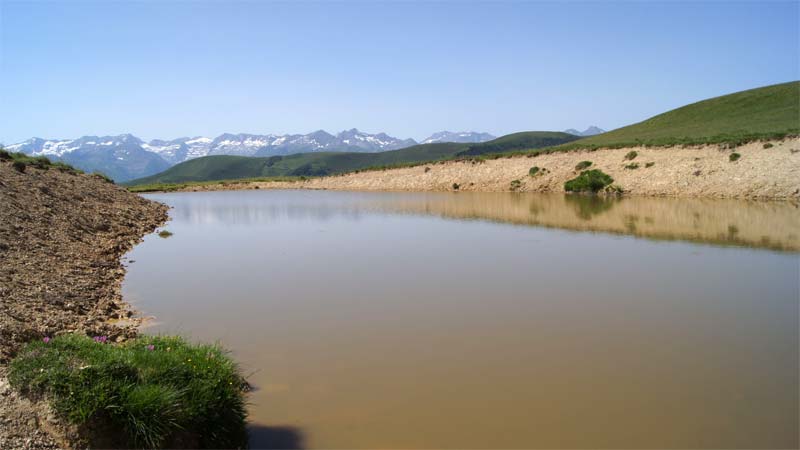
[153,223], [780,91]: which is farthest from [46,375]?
[780,91]

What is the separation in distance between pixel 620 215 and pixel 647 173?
15.7 m

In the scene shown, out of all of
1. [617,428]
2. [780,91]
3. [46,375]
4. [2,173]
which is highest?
[780,91]

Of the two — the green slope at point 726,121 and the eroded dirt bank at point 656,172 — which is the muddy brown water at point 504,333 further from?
the green slope at point 726,121

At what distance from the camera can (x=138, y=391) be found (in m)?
5.48

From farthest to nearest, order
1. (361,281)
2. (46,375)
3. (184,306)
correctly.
Answer: (361,281)
(184,306)
(46,375)

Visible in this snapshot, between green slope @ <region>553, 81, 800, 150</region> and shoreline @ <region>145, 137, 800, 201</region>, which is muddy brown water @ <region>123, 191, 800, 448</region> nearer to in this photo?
shoreline @ <region>145, 137, 800, 201</region>

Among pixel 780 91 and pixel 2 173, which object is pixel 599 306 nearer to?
pixel 2 173

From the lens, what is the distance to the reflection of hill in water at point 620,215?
19.3m

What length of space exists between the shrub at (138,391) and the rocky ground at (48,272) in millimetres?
289

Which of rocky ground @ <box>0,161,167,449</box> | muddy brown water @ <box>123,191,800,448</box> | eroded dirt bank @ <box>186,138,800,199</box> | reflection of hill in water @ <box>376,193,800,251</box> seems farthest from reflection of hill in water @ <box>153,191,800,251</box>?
rocky ground @ <box>0,161,167,449</box>

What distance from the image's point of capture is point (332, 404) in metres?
6.70

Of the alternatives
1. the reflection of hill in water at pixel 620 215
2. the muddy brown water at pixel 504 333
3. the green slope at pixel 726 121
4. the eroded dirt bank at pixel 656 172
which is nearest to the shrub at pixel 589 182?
the eroded dirt bank at pixel 656 172

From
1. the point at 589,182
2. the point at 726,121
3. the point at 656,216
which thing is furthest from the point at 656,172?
the point at 726,121

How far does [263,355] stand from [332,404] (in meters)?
2.17
